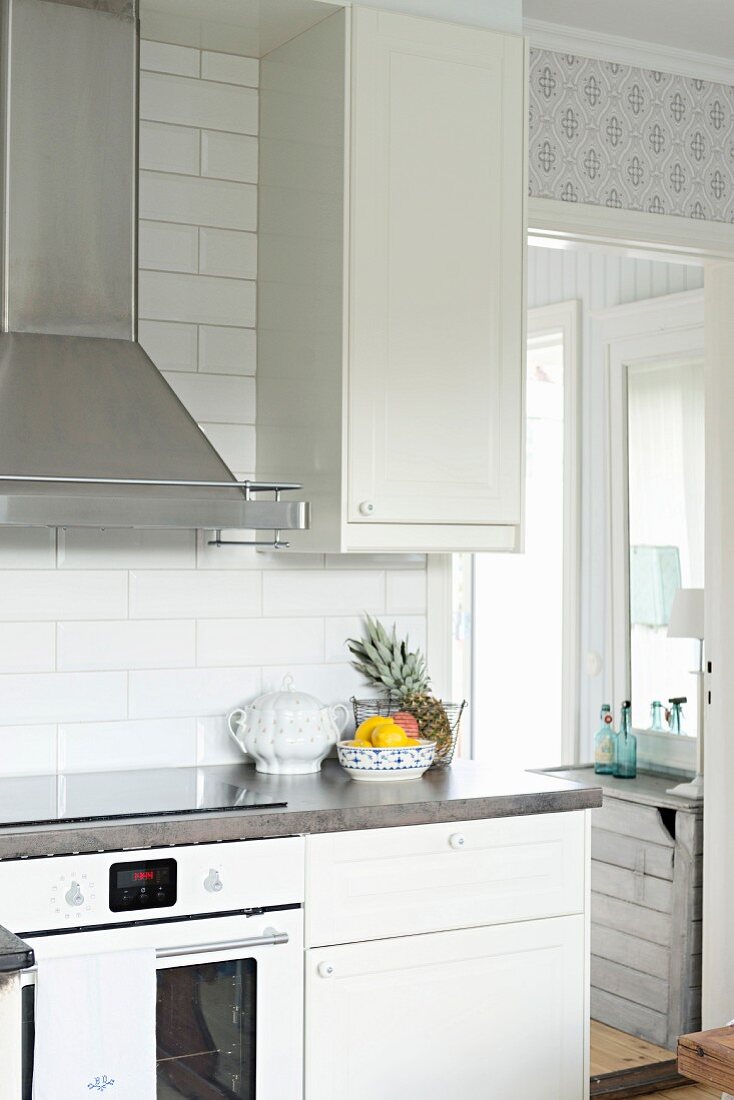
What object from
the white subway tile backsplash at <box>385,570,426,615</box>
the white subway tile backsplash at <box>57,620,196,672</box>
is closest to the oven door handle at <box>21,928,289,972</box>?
the white subway tile backsplash at <box>57,620,196,672</box>

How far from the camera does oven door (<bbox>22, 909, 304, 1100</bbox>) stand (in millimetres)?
2342

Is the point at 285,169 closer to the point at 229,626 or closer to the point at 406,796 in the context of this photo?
the point at 229,626

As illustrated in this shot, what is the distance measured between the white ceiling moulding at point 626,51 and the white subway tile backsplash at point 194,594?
1.59 metres

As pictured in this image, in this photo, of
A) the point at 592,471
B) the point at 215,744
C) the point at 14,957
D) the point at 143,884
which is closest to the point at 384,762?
the point at 215,744

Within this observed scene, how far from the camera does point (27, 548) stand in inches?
110

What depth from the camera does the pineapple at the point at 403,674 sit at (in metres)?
2.98

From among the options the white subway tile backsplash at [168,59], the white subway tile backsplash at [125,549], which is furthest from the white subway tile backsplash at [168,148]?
the white subway tile backsplash at [125,549]

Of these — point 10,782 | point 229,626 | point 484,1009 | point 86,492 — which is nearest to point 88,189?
point 86,492

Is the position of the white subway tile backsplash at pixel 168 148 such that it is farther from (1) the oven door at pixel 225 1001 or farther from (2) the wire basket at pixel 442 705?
(1) the oven door at pixel 225 1001

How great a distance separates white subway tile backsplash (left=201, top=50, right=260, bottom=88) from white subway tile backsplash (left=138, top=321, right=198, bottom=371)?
59 centimetres

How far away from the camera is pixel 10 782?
2689mm

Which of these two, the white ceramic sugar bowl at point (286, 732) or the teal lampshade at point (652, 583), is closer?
the white ceramic sugar bowl at point (286, 732)

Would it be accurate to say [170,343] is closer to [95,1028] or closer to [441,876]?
[441,876]

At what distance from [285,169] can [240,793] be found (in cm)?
140
